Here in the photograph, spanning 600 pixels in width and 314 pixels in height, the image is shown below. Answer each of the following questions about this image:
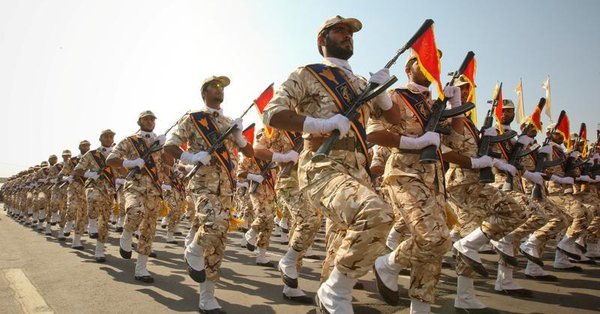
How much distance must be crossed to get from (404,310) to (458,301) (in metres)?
0.63

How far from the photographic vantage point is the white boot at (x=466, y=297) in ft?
15.0

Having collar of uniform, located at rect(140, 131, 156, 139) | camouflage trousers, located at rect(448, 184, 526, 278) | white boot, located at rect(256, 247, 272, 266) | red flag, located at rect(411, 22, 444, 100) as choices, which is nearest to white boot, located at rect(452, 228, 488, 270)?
camouflage trousers, located at rect(448, 184, 526, 278)

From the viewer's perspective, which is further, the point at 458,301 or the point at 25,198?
the point at 25,198

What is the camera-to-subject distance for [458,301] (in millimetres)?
4672

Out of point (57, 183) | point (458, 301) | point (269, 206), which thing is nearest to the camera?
point (458, 301)

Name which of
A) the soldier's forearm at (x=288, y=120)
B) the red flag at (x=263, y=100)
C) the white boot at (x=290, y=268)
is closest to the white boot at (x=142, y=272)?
the white boot at (x=290, y=268)

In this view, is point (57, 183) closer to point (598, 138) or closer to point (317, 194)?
point (317, 194)

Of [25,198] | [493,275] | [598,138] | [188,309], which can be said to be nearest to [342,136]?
[188,309]

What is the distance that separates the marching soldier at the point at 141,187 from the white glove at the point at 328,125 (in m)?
4.71

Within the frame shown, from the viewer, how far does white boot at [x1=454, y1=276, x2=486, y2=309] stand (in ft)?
15.0

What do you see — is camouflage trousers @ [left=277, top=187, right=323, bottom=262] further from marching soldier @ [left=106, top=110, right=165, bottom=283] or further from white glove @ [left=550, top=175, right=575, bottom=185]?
white glove @ [left=550, top=175, right=575, bottom=185]

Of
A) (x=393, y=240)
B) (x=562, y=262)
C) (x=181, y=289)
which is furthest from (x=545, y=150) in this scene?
(x=181, y=289)

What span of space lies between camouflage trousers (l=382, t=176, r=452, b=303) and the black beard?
4.67ft

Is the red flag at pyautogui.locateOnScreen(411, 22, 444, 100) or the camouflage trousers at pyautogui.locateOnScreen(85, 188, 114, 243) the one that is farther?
the camouflage trousers at pyautogui.locateOnScreen(85, 188, 114, 243)
